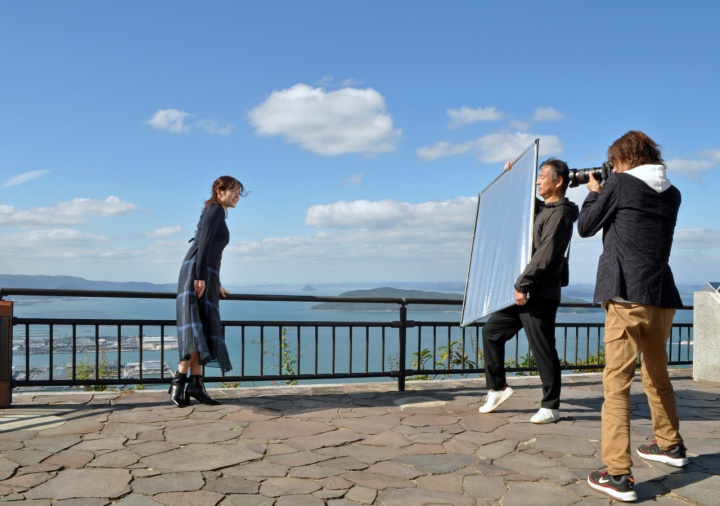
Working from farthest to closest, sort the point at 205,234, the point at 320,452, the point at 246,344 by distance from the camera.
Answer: the point at 246,344 < the point at 205,234 < the point at 320,452

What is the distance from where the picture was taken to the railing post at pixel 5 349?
17.9 feet

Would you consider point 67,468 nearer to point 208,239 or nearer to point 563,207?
point 208,239

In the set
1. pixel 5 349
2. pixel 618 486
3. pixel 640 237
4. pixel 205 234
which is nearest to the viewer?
pixel 618 486

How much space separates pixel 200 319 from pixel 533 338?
9.92 feet

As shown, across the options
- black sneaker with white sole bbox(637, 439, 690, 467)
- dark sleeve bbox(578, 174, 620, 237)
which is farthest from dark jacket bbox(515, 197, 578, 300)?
black sneaker with white sole bbox(637, 439, 690, 467)

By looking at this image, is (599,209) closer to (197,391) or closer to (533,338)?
(533,338)

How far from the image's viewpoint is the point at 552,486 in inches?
144

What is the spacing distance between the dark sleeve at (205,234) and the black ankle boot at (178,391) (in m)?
0.97

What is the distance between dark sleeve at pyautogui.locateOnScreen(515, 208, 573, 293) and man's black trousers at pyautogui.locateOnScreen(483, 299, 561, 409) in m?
0.26

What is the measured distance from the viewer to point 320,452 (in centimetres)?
432

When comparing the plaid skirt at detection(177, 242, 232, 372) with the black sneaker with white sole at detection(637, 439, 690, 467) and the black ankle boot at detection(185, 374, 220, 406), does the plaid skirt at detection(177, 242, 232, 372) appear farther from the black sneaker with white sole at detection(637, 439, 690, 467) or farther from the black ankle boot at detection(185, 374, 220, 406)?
the black sneaker with white sole at detection(637, 439, 690, 467)

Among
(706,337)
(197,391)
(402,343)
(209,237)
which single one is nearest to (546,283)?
(402,343)

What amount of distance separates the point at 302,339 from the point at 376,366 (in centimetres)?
91

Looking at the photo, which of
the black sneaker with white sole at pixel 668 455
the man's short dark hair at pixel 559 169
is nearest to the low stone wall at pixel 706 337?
the man's short dark hair at pixel 559 169
